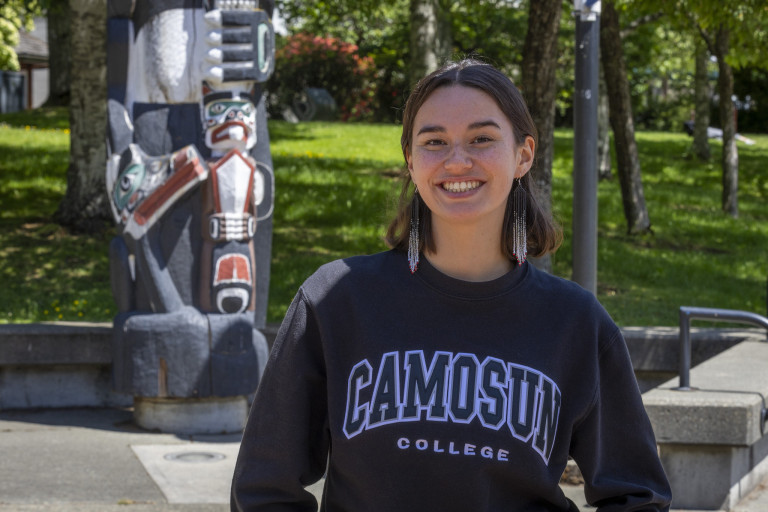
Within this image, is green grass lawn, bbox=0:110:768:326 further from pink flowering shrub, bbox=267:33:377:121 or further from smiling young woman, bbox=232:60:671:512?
pink flowering shrub, bbox=267:33:377:121

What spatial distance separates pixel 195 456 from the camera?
5785 millimetres

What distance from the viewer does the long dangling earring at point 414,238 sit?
193 centimetres

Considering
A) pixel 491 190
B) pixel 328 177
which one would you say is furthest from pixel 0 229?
pixel 491 190

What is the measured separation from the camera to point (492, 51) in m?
24.0

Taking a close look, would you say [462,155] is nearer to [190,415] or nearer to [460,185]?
[460,185]

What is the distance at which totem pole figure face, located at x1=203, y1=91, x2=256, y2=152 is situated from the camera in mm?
6184

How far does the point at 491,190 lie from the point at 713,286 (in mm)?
8770

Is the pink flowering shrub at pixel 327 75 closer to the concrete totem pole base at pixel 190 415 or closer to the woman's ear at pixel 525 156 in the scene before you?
the concrete totem pole base at pixel 190 415

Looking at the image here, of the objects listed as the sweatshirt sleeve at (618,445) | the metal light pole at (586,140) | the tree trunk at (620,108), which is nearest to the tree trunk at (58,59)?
the tree trunk at (620,108)

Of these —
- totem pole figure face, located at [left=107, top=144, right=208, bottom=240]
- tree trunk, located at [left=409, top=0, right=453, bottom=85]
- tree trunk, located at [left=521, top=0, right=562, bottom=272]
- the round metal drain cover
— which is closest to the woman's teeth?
the round metal drain cover

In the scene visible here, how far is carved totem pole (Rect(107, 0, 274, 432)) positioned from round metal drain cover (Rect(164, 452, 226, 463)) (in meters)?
0.41

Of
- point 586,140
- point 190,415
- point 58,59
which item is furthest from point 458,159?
point 58,59

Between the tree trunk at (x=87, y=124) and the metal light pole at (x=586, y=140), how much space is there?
Result: 599 centimetres

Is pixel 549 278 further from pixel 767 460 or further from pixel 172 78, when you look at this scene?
pixel 172 78
